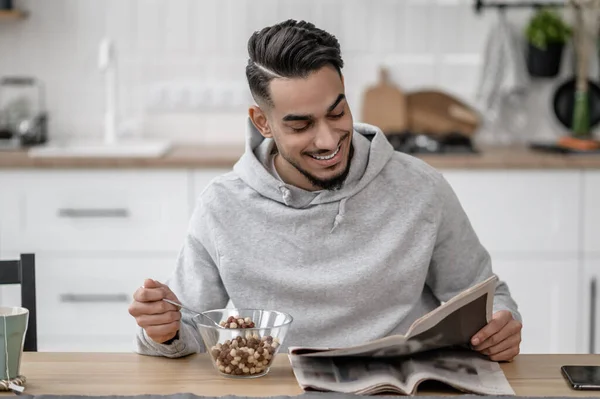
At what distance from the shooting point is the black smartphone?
1423 millimetres

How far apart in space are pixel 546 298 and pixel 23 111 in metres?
2.14

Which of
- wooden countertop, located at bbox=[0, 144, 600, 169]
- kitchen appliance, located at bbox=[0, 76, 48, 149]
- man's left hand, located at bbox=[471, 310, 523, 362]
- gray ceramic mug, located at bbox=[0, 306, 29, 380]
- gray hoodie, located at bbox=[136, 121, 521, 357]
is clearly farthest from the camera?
kitchen appliance, located at bbox=[0, 76, 48, 149]

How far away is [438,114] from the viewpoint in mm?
3764

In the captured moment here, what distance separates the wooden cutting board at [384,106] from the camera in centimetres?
374

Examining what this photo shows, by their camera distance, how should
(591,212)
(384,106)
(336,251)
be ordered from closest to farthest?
(336,251) → (591,212) → (384,106)

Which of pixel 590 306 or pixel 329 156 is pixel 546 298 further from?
pixel 329 156

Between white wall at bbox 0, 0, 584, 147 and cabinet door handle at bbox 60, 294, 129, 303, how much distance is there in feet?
2.69

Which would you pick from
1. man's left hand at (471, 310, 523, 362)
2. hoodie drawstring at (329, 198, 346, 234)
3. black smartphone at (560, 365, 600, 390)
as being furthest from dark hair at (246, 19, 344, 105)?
black smartphone at (560, 365, 600, 390)

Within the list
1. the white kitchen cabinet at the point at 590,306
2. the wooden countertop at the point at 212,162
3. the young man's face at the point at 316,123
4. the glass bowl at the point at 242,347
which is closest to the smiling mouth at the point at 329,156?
the young man's face at the point at 316,123

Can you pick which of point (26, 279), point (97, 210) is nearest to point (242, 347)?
point (26, 279)

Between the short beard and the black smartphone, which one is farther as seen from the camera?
the short beard

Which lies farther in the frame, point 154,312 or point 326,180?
point 326,180

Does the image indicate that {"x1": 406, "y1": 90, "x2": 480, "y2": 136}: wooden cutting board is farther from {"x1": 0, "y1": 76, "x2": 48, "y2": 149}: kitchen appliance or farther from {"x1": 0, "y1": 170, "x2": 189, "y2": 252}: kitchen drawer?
{"x1": 0, "y1": 76, "x2": 48, "y2": 149}: kitchen appliance

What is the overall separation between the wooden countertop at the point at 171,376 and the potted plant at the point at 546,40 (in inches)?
90.2
